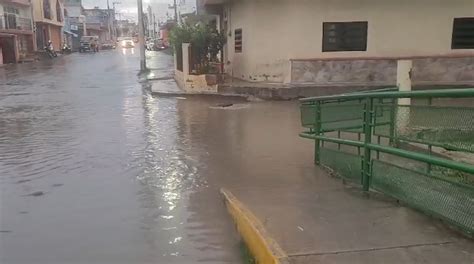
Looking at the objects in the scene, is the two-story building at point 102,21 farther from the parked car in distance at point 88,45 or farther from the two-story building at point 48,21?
the two-story building at point 48,21

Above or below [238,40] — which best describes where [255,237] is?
below

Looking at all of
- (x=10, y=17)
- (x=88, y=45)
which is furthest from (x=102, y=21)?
(x=10, y=17)

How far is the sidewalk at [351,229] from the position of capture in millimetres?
3508

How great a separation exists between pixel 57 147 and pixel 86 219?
4.22 m

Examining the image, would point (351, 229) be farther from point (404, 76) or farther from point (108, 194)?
point (404, 76)

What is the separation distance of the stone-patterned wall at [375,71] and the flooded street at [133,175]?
2.26m

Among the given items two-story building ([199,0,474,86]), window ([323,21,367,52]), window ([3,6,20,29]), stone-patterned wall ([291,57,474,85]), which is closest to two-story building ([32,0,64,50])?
window ([3,6,20,29])

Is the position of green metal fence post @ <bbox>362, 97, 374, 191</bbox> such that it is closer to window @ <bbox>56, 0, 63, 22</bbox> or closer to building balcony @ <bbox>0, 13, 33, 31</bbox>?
building balcony @ <bbox>0, 13, 33, 31</bbox>

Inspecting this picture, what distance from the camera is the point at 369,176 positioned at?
215 inches

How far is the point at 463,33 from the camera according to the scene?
16734 millimetres

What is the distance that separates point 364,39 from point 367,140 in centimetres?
1206

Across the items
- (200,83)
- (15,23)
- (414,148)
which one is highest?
(15,23)

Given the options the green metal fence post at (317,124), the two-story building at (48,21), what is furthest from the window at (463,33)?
the two-story building at (48,21)

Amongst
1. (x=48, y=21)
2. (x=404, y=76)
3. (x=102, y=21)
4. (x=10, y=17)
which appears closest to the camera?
(x=404, y=76)
